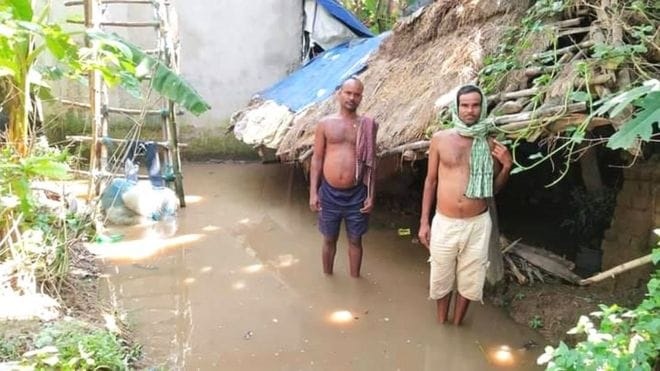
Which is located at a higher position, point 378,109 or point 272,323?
point 378,109

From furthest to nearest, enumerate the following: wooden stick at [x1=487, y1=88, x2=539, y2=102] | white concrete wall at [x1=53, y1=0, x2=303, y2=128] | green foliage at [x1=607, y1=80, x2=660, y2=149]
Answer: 1. white concrete wall at [x1=53, y1=0, x2=303, y2=128]
2. wooden stick at [x1=487, y1=88, x2=539, y2=102]
3. green foliage at [x1=607, y1=80, x2=660, y2=149]

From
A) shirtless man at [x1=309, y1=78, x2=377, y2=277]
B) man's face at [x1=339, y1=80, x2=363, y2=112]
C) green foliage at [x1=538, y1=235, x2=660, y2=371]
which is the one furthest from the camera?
shirtless man at [x1=309, y1=78, x2=377, y2=277]

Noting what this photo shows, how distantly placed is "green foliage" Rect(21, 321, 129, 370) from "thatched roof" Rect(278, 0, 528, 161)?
106 inches

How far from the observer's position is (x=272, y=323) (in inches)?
171

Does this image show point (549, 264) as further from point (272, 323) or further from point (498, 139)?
point (272, 323)

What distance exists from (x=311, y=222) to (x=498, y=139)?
10.7 feet

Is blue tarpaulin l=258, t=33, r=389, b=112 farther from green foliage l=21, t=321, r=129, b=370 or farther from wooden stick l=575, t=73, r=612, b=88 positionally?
green foliage l=21, t=321, r=129, b=370

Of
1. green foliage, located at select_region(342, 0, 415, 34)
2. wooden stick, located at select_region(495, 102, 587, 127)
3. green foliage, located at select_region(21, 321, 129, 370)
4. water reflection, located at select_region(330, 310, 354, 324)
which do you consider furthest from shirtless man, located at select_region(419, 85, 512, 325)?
green foliage, located at select_region(342, 0, 415, 34)

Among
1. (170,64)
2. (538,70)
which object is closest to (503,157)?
(538,70)

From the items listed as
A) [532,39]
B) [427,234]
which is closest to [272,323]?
[427,234]

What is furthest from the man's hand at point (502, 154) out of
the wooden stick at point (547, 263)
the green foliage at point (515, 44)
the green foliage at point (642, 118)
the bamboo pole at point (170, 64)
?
the bamboo pole at point (170, 64)

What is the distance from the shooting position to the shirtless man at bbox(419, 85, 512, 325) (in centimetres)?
381

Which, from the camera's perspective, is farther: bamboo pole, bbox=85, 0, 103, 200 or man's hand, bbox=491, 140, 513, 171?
bamboo pole, bbox=85, 0, 103, 200

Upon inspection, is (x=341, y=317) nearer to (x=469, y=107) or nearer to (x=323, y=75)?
(x=469, y=107)
